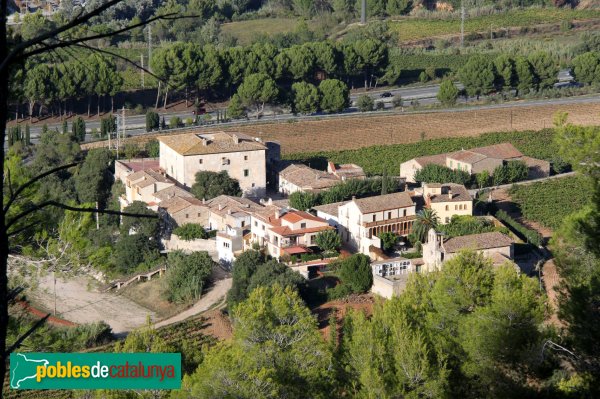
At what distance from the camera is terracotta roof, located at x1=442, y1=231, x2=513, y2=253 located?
20.1 m

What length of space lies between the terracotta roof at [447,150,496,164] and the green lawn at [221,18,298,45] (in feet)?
64.2

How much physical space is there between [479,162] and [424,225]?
626cm

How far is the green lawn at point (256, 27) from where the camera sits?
154 ft

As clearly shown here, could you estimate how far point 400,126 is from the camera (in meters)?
33.0

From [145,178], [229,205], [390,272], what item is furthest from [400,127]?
[390,272]

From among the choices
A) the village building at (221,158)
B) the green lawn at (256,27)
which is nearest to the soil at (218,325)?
the village building at (221,158)

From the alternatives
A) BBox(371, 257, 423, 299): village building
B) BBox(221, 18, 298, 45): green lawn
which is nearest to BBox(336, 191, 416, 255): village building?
BBox(371, 257, 423, 299): village building

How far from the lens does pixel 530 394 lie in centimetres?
877

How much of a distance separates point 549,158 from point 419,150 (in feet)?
12.6

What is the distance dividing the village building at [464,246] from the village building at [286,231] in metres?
2.43

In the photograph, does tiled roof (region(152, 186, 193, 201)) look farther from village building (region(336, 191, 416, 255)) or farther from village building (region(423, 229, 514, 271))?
village building (region(423, 229, 514, 271))

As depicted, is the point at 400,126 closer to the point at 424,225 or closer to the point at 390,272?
the point at 424,225

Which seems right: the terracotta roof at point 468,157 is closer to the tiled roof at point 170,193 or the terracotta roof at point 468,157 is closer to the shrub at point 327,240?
the shrub at point 327,240

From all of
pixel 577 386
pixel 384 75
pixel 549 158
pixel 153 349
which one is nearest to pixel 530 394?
pixel 577 386
